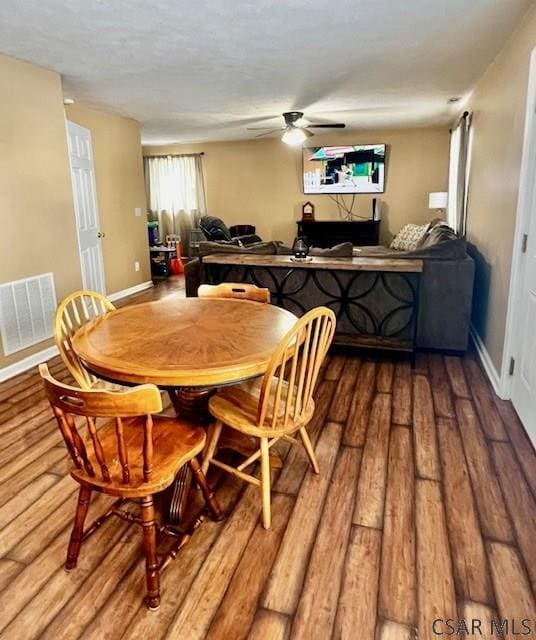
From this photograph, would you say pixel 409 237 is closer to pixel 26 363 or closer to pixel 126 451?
pixel 26 363

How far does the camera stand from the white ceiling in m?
2.58

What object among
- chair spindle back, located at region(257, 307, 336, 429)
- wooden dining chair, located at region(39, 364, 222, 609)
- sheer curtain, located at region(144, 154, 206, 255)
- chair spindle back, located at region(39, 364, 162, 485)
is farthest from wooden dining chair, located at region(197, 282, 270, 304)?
sheer curtain, located at region(144, 154, 206, 255)

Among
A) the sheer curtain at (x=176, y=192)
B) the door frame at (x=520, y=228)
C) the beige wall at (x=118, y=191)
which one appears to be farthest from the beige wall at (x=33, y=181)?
the sheer curtain at (x=176, y=192)

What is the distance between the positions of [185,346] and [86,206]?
155 inches

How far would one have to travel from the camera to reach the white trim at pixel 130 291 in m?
5.92

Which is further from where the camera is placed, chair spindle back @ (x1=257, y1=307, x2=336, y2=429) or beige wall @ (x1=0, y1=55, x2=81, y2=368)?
beige wall @ (x1=0, y1=55, x2=81, y2=368)

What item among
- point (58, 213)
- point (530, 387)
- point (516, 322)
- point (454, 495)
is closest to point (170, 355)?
point (454, 495)

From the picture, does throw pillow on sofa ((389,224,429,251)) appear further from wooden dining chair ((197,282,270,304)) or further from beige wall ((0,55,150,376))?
beige wall ((0,55,150,376))

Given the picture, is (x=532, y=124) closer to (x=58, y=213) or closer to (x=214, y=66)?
(x=214, y=66)

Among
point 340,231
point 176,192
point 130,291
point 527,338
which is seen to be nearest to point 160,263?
point 130,291

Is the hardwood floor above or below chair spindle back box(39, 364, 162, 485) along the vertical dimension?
below

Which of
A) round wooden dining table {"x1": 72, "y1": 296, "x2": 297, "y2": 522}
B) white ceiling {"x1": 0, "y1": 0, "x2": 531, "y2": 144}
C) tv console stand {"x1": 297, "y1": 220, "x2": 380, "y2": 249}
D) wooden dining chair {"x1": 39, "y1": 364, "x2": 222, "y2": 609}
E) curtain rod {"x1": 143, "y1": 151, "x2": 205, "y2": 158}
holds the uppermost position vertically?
white ceiling {"x1": 0, "y1": 0, "x2": 531, "y2": 144}

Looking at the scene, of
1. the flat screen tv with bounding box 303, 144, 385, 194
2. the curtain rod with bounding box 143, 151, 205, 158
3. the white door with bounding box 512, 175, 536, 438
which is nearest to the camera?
the white door with bounding box 512, 175, 536, 438

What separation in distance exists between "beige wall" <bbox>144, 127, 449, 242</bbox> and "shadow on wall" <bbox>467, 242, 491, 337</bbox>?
12.5ft
